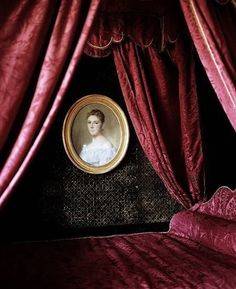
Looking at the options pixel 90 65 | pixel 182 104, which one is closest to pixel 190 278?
pixel 182 104

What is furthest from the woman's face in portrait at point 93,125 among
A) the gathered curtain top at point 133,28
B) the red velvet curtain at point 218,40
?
the red velvet curtain at point 218,40

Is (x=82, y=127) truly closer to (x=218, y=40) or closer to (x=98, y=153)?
(x=98, y=153)

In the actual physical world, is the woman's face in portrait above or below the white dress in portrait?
above

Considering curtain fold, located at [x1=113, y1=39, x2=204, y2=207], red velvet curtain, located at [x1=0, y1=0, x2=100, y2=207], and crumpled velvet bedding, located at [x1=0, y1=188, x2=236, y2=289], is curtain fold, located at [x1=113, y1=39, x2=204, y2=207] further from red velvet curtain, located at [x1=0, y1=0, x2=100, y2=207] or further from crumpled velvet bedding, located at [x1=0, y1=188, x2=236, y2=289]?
red velvet curtain, located at [x1=0, y1=0, x2=100, y2=207]

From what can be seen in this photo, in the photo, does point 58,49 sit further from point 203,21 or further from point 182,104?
point 182,104

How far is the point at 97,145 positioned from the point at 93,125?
0.78 feet

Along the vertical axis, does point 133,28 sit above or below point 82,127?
above

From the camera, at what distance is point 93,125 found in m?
4.20

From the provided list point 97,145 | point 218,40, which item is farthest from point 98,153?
point 218,40

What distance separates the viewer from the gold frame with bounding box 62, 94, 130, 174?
4.06 m

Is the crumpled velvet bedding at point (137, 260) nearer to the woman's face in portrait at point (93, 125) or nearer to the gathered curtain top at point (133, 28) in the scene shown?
the woman's face in portrait at point (93, 125)

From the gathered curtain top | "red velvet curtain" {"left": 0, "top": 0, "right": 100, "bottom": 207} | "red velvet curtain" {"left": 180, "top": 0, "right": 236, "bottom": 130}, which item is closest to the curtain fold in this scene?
the gathered curtain top

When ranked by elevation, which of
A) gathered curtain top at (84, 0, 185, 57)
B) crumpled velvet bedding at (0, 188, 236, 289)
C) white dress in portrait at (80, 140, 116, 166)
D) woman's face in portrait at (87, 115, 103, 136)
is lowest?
crumpled velvet bedding at (0, 188, 236, 289)

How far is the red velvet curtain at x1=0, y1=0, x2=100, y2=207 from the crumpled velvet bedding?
1.00 meters
